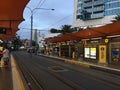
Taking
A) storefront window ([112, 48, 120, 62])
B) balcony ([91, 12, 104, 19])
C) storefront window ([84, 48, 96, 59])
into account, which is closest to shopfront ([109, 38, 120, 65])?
storefront window ([112, 48, 120, 62])

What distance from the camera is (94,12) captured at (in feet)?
490

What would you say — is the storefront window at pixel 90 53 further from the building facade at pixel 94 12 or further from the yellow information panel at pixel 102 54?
the building facade at pixel 94 12

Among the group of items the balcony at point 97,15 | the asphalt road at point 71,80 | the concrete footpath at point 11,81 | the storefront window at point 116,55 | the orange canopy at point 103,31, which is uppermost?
the balcony at point 97,15

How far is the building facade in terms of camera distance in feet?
439

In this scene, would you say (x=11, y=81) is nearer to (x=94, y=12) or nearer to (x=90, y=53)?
(x=90, y=53)

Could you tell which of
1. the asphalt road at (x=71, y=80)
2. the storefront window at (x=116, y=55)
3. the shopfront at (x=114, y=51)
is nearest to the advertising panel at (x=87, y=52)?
the shopfront at (x=114, y=51)

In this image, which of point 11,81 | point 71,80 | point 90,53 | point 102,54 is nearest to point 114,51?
point 102,54

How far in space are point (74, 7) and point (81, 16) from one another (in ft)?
38.7

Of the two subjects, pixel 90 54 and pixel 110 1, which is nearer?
pixel 90 54

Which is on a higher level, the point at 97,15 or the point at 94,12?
the point at 94,12

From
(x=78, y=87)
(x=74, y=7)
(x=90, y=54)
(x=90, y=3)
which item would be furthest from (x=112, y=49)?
(x=74, y=7)

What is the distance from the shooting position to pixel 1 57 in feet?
98.8

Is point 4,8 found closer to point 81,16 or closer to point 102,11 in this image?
point 102,11

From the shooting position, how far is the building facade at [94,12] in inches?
5271
